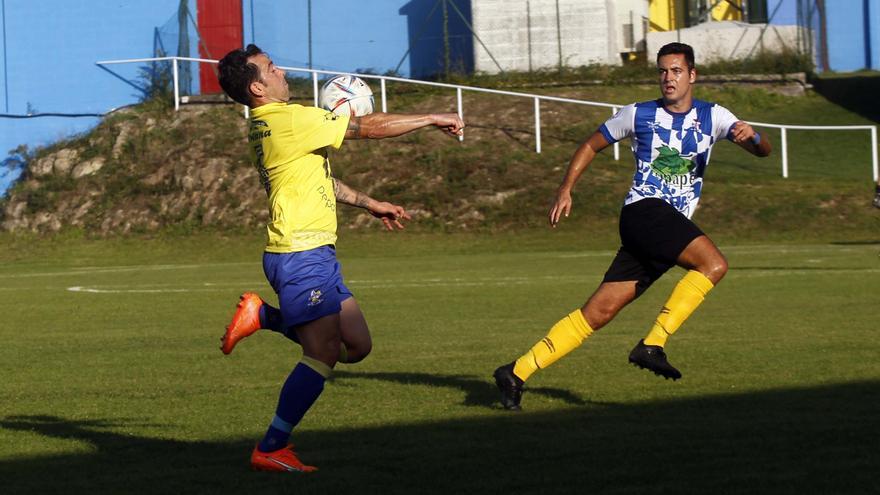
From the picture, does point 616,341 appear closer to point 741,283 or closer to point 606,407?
point 606,407

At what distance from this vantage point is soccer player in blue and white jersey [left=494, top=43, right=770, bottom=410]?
826 centimetres

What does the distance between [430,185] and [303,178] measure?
80.8 feet

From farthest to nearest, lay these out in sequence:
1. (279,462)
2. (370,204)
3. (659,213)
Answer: (659,213) → (370,204) → (279,462)

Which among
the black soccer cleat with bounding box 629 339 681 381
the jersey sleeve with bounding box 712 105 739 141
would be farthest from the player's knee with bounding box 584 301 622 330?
the jersey sleeve with bounding box 712 105 739 141

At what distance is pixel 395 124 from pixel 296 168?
0.52 metres

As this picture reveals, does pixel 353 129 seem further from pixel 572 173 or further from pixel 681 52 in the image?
pixel 681 52

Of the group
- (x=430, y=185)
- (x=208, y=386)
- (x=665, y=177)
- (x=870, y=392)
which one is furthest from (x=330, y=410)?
(x=430, y=185)

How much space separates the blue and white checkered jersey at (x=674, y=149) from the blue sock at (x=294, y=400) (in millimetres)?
2624

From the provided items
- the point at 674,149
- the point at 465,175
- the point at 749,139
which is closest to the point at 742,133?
the point at 749,139

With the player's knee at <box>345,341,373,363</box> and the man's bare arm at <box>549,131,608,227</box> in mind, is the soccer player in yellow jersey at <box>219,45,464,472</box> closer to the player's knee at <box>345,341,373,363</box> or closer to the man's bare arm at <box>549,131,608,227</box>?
the player's knee at <box>345,341,373,363</box>

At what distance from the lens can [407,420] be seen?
8.00 metres

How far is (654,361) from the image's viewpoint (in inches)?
314

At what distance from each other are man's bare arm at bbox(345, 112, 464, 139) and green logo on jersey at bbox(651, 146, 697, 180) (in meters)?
2.06

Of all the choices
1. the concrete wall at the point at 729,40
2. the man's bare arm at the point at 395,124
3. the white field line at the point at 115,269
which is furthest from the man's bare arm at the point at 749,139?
the concrete wall at the point at 729,40
